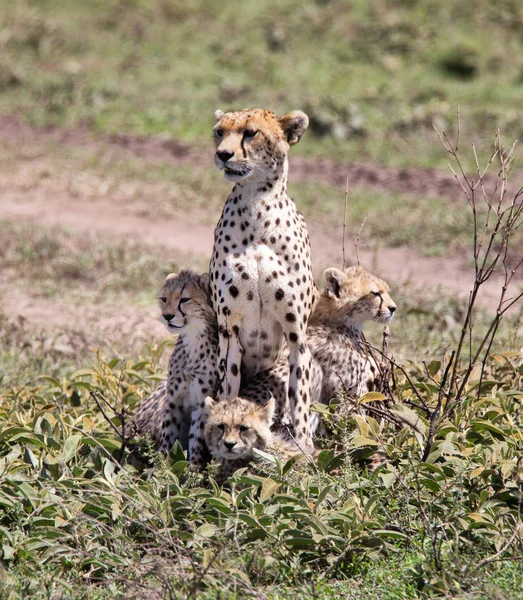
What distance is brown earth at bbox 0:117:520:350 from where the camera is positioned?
716 cm

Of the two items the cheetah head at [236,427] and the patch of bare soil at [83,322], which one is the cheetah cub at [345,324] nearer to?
the cheetah head at [236,427]

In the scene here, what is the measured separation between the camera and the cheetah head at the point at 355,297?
4.71 metres

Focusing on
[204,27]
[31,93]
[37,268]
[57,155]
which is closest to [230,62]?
[204,27]

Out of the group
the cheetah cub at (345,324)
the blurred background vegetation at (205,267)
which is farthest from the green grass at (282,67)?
the cheetah cub at (345,324)

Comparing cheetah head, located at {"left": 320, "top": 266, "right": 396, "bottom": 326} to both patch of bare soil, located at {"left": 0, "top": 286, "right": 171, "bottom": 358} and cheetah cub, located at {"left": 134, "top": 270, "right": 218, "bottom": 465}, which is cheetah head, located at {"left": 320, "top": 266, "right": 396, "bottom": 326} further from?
patch of bare soil, located at {"left": 0, "top": 286, "right": 171, "bottom": 358}

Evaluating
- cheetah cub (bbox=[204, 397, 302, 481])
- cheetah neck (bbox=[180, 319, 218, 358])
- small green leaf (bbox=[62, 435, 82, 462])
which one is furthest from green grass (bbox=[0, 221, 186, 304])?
cheetah cub (bbox=[204, 397, 302, 481])

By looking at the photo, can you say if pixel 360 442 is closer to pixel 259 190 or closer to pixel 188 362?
pixel 188 362

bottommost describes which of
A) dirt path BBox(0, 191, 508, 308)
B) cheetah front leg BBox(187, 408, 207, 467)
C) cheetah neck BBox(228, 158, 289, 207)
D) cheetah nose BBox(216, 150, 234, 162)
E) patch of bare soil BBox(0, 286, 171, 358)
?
patch of bare soil BBox(0, 286, 171, 358)

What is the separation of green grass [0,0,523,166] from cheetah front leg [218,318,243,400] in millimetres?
7463

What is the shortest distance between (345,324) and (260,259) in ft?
2.64

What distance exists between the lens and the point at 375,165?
11.3 metres

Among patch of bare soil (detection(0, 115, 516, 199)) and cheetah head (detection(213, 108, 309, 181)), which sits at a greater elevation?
cheetah head (detection(213, 108, 309, 181))

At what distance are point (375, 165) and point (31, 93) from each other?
5.16 meters

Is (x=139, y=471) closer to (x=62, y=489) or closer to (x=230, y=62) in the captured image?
(x=62, y=489)
